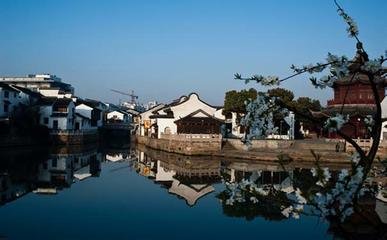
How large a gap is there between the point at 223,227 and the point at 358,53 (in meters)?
14.1

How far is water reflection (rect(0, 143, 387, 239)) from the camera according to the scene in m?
21.5

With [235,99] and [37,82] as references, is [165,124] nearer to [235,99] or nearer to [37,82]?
[235,99]

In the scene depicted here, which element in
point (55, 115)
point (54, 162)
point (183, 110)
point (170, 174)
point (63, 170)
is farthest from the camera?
point (55, 115)

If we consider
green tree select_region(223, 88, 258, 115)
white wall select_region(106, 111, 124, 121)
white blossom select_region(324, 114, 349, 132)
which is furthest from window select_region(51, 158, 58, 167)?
white wall select_region(106, 111, 124, 121)

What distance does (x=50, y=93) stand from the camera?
3268 inches

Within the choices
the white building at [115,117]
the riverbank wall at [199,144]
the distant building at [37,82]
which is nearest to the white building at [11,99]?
the riverbank wall at [199,144]

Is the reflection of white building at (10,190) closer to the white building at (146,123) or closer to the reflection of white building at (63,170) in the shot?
the reflection of white building at (63,170)

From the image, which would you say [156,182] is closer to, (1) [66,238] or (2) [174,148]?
(1) [66,238]

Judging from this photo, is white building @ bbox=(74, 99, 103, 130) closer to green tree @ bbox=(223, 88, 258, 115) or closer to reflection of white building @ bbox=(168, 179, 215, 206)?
green tree @ bbox=(223, 88, 258, 115)

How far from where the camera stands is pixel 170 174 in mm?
33594

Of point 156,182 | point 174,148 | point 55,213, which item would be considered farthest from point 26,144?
point 55,213

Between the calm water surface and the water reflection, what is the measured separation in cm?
7

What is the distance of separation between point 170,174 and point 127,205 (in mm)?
12179

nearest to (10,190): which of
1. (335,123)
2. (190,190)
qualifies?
(190,190)
